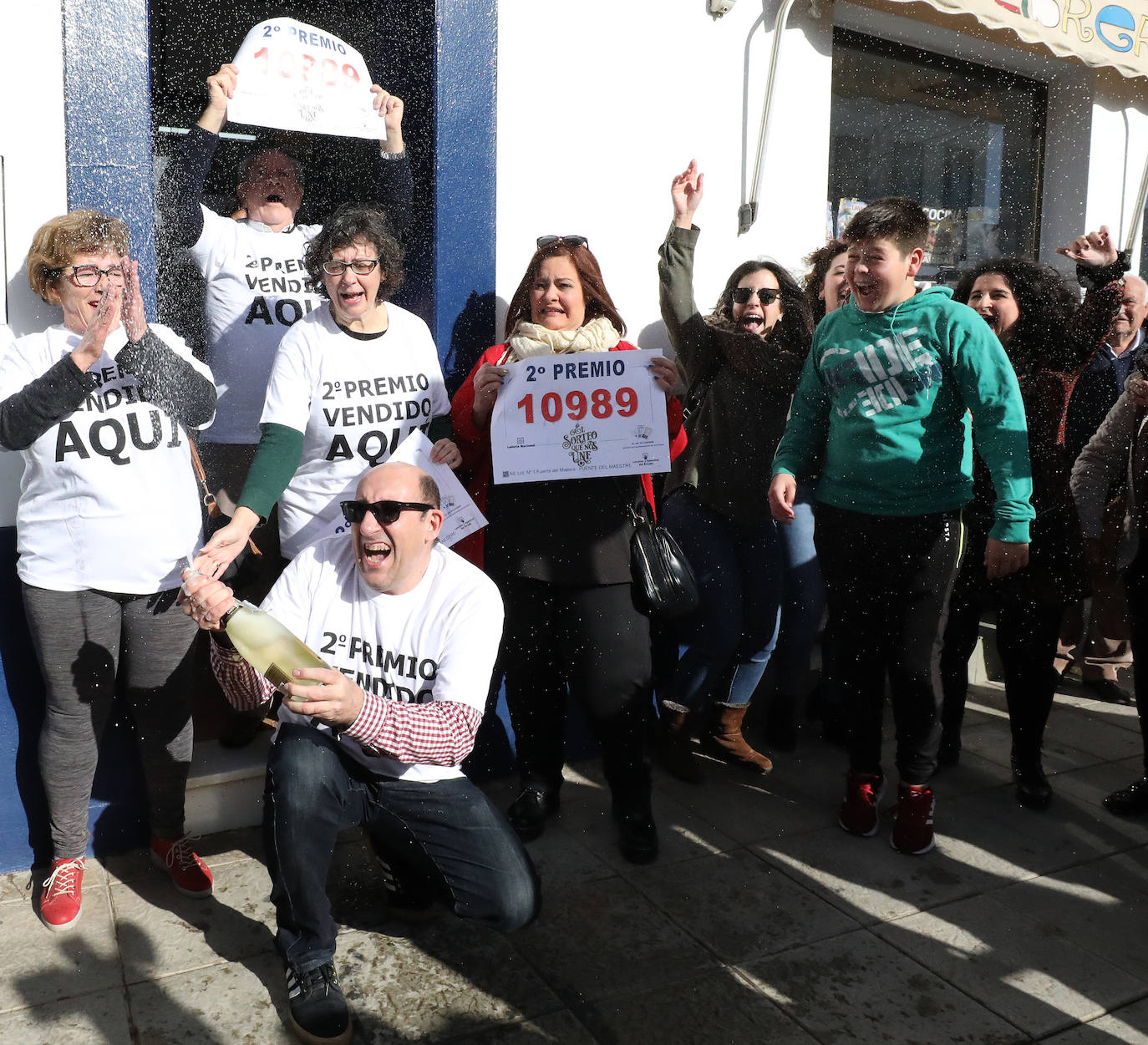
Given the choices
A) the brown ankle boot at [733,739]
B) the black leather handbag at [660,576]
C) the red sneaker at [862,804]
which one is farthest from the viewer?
the brown ankle boot at [733,739]

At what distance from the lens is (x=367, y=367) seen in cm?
324

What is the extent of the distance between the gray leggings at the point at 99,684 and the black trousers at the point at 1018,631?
2557mm

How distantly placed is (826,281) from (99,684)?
2.84 metres

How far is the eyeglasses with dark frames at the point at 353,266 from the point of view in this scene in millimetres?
3170

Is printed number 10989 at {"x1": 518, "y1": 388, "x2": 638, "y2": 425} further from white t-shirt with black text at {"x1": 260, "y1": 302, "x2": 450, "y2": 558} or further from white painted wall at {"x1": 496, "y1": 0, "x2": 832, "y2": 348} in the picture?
white painted wall at {"x1": 496, "y1": 0, "x2": 832, "y2": 348}

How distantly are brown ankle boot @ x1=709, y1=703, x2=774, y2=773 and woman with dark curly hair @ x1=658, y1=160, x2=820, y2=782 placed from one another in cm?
15

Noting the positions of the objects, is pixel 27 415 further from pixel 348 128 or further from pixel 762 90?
pixel 762 90

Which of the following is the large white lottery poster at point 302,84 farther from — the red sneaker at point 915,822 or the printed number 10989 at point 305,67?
the red sneaker at point 915,822

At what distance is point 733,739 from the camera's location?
411cm

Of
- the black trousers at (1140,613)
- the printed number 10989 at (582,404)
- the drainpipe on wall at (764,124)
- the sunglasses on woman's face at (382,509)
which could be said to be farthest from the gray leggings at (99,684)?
the black trousers at (1140,613)

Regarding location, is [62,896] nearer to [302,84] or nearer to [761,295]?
[302,84]

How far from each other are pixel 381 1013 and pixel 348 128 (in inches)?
104

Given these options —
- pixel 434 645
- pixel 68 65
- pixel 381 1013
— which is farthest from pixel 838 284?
pixel 381 1013

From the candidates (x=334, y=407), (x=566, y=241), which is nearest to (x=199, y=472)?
(x=334, y=407)
